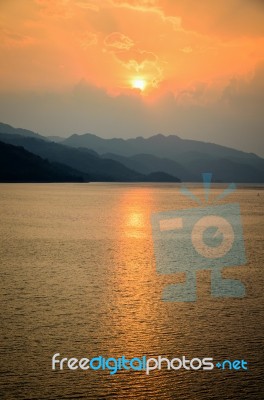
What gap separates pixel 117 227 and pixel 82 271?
36.6 m

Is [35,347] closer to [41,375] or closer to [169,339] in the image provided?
[41,375]

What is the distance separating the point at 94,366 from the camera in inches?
631

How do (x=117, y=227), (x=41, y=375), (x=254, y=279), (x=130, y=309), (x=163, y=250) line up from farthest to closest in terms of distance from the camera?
1. (x=117, y=227)
2. (x=163, y=250)
3. (x=254, y=279)
4. (x=130, y=309)
5. (x=41, y=375)

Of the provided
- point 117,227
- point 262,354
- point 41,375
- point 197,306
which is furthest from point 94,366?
point 117,227
